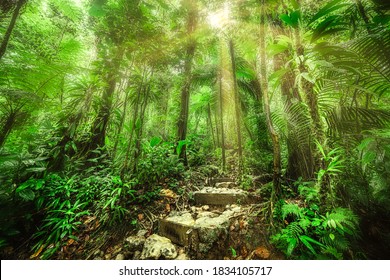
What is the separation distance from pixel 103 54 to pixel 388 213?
13.7 feet

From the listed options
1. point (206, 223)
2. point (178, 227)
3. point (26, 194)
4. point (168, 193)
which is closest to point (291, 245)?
point (206, 223)

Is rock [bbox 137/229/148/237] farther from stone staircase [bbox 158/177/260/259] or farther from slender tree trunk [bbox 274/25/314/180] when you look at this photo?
slender tree trunk [bbox 274/25/314/180]

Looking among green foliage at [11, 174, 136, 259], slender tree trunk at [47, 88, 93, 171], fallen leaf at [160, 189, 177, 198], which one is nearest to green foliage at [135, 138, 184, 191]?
fallen leaf at [160, 189, 177, 198]

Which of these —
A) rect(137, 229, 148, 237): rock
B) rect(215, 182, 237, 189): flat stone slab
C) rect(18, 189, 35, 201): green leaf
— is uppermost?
rect(215, 182, 237, 189): flat stone slab

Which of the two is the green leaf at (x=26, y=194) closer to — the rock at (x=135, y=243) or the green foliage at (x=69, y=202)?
the green foliage at (x=69, y=202)

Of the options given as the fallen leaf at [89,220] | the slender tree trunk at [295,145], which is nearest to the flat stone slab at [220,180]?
the slender tree trunk at [295,145]

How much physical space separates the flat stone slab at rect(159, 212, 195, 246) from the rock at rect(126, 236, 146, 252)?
0.26 metres

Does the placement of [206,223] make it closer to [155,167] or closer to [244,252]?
[244,252]

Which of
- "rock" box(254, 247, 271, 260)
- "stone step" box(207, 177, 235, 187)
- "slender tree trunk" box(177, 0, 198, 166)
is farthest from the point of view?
"slender tree trunk" box(177, 0, 198, 166)

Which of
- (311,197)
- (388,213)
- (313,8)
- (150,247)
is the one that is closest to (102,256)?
(150,247)

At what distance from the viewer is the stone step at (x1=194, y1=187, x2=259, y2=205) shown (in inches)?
96.5

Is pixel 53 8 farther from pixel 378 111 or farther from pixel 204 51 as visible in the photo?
pixel 378 111

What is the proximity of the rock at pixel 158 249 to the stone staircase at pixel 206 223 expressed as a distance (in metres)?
0.13

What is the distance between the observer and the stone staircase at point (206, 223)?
172cm
